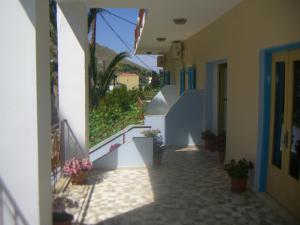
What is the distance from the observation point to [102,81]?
13.3 meters

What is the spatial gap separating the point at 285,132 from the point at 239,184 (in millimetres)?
1323

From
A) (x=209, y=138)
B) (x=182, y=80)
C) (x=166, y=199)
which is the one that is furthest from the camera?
(x=182, y=80)

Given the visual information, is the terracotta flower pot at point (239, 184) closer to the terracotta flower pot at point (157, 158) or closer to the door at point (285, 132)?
the door at point (285, 132)

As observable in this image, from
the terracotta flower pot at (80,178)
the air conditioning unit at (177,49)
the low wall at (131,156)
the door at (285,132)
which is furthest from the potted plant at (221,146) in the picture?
the air conditioning unit at (177,49)

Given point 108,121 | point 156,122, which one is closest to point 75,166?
point 156,122

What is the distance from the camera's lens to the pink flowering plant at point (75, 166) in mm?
6461

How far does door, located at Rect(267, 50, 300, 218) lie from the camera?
4.99 metres

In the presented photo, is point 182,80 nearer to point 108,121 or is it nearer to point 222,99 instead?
point 108,121

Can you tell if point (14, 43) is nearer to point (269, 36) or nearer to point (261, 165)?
point (269, 36)

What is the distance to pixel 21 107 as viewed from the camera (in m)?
3.36

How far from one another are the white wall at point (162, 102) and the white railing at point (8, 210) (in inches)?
388

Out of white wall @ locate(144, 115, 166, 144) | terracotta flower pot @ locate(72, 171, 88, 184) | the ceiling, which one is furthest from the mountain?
terracotta flower pot @ locate(72, 171, 88, 184)

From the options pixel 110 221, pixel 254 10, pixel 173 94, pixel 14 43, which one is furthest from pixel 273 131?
pixel 173 94

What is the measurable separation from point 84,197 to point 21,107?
2944 mm
